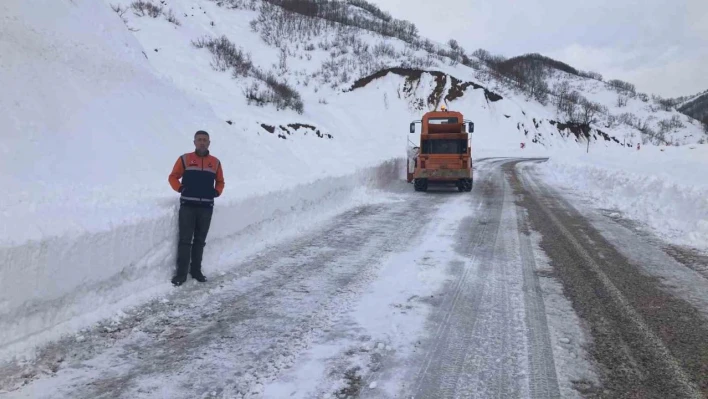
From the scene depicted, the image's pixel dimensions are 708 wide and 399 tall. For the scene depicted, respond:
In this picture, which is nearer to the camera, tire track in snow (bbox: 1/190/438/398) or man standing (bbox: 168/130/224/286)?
tire track in snow (bbox: 1/190/438/398)

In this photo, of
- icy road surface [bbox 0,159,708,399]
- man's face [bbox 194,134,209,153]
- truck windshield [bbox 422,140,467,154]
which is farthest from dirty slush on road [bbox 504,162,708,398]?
truck windshield [bbox 422,140,467,154]

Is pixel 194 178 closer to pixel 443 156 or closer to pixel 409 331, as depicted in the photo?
pixel 409 331

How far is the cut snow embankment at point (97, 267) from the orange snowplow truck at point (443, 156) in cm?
837

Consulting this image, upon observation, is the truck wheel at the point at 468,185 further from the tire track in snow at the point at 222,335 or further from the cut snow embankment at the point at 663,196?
the tire track in snow at the point at 222,335

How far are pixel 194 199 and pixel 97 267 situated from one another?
1366mm

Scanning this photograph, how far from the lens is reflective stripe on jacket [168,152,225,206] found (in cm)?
565

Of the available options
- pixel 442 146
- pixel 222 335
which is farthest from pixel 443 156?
pixel 222 335

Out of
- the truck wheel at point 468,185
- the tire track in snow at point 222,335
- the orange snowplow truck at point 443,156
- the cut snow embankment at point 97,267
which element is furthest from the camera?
the truck wheel at point 468,185

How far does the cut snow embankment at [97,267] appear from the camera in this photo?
3.87 m

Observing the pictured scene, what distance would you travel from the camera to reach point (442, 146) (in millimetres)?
16250

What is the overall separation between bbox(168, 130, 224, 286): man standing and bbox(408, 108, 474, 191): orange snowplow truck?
33.8ft

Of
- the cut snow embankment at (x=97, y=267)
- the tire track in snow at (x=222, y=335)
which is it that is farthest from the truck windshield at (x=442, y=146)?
the tire track in snow at (x=222, y=335)

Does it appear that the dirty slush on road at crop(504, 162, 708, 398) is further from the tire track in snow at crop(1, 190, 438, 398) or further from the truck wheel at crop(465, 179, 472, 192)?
the truck wheel at crop(465, 179, 472, 192)

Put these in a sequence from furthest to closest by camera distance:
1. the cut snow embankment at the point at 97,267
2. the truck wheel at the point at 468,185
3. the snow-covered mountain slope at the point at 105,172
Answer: the truck wheel at the point at 468,185 < the snow-covered mountain slope at the point at 105,172 < the cut snow embankment at the point at 97,267
